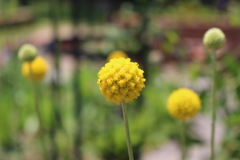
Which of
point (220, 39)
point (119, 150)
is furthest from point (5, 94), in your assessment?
point (220, 39)

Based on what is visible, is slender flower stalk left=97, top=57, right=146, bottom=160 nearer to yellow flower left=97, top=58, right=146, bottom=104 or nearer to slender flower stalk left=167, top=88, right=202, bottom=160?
yellow flower left=97, top=58, right=146, bottom=104

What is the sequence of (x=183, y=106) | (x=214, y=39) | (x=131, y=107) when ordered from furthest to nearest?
(x=131, y=107) < (x=183, y=106) < (x=214, y=39)

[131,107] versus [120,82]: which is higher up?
[131,107]

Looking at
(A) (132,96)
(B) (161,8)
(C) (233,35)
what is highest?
(C) (233,35)

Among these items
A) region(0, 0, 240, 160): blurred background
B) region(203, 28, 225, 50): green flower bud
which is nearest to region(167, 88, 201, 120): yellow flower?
region(203, 28, 225, 50): green flower bud

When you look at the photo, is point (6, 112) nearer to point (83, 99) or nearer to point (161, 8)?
point (83, 99)

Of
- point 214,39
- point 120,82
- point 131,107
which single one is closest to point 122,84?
point 120,82

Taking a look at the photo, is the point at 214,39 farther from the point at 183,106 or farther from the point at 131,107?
the point at 131,107

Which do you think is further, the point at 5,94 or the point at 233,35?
the point at 233,35

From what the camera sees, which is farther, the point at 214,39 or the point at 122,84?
the point at 214,39
